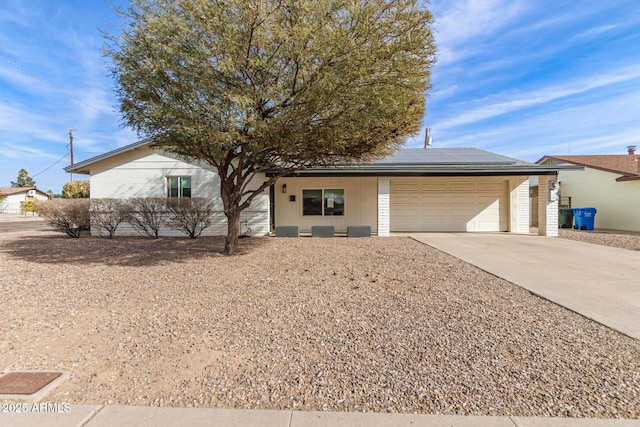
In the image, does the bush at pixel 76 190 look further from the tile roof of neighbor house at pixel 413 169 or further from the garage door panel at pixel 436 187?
the garage door panel at pixel 436 187

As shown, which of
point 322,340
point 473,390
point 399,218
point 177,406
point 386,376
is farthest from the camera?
point 399,218

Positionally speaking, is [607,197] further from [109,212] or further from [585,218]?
[109,212]

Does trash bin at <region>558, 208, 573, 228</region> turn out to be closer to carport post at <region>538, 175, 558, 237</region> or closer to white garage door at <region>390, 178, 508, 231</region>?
white garage door at <region>390, 178, 508, 231</region>

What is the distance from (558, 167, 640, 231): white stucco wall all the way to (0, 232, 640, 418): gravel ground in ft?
54.6

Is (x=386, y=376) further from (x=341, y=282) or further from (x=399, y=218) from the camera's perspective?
(x=399, y=218)

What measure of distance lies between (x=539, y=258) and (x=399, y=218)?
24.6 feet

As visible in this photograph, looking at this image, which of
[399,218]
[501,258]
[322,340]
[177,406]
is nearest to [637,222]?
[399,218]

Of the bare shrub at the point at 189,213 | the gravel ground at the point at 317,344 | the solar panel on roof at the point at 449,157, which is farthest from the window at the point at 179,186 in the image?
the solar panel on roof at the point at 449,157

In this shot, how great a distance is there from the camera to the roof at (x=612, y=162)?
17.3 meters

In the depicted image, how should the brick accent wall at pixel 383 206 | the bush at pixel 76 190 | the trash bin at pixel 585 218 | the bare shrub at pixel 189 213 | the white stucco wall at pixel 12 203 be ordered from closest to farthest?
A: the bare shrub at pixel 189 213 < the brick accent wall at pixel 383 206 < the trash bin at pixel 585 218 < the bush at pixel 76 190 < the white stucco wall at pixel 12 203

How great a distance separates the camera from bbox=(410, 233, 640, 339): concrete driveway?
15.5 feet

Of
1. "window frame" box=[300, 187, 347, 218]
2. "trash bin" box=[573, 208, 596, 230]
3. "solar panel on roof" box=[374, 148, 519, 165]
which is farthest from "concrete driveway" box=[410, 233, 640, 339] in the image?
"trash bin" box=[573, 208, 596, 230]

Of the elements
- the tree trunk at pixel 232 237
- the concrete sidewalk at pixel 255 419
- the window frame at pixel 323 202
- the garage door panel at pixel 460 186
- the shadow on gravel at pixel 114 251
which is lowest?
the concrete sidewalk at pixel 255 419

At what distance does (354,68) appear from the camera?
5.85 m
